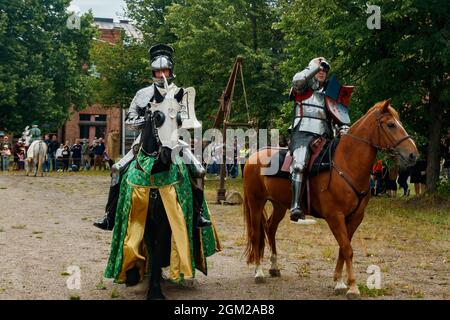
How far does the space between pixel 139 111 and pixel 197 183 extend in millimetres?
1182

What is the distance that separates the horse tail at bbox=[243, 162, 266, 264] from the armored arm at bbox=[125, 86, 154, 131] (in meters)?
2.42

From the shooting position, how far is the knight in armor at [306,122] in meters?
9.45

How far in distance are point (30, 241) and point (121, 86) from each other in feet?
108

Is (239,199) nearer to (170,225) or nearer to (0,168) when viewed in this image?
(170,225)

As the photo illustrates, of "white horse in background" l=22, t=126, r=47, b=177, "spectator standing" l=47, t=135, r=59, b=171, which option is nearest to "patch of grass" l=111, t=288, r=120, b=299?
"white horse in background" l=22, t=126, r=47, b=177

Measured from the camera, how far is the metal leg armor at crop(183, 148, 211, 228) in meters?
9.15

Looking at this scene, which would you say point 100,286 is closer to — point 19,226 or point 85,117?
point 19,226

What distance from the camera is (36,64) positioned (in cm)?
4575

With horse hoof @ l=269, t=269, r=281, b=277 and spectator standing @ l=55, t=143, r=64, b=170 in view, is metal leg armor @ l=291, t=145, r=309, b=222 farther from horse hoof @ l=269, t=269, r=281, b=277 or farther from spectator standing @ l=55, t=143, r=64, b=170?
spectator standing @ l=55, t=143, r=64, b=170

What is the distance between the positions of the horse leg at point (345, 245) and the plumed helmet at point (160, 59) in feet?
8.91

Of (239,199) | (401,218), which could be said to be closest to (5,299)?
(401,218)

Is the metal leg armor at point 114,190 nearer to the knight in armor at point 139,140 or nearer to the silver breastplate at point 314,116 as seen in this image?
the knight in armor at point 139,140

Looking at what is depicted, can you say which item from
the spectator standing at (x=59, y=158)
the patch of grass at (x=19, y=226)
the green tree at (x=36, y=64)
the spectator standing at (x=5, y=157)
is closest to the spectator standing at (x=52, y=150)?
the spectator standing at (x=59, y=158)

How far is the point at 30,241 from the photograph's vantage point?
13.4 metres
